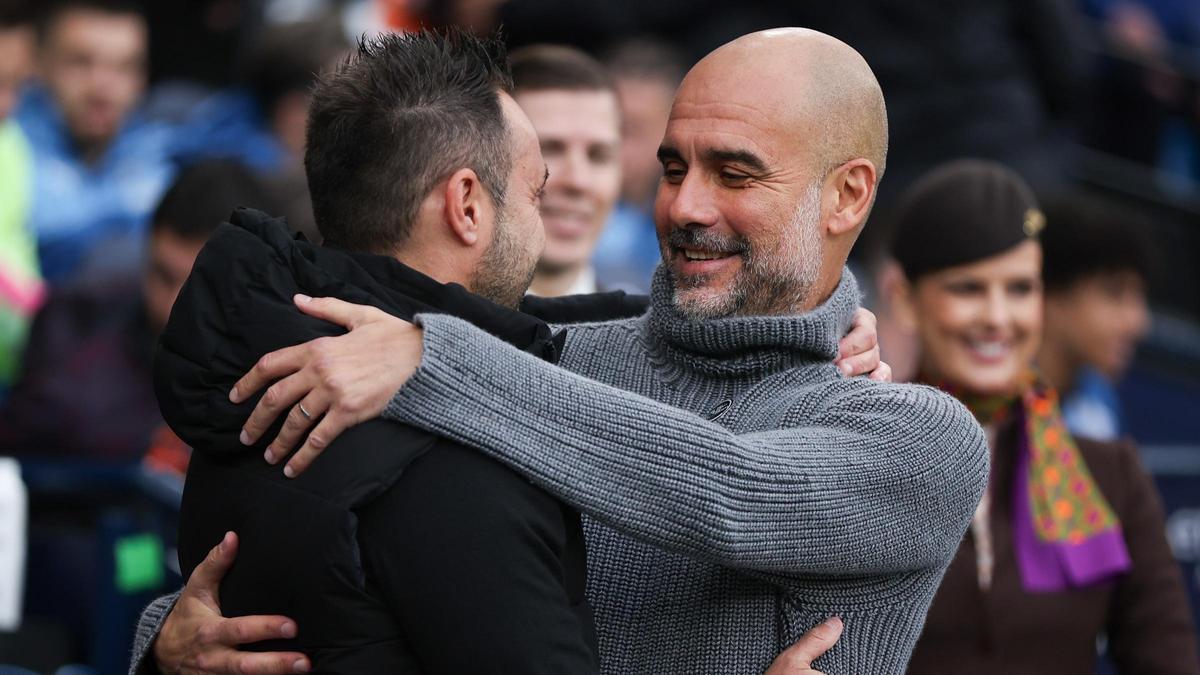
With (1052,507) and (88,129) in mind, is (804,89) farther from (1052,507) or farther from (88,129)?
(88,129)

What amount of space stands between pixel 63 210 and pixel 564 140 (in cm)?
269

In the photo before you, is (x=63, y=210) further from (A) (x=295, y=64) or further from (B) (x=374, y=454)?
(B) (x=374, y=454)

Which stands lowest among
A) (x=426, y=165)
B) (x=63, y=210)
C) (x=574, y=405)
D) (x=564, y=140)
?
(x=63, y=210)

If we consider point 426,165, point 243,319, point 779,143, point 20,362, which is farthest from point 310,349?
point 20,362

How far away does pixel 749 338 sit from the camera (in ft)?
9.84

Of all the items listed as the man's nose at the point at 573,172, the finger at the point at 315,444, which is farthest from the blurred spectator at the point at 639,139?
the finger at the point at 315,444

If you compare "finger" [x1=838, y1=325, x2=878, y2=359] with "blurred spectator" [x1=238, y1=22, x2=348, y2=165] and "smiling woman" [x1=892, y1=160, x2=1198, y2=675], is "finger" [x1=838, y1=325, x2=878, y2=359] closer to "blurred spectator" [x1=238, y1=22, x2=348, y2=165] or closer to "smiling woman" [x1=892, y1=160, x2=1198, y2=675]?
"smiling woman" [x1=892, y1=160, x2=1198, y2=675]

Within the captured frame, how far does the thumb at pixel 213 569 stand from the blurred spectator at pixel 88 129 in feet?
13.2

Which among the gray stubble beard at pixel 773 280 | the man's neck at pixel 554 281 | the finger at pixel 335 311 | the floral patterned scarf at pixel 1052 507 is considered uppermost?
the finger at pixel 335 311

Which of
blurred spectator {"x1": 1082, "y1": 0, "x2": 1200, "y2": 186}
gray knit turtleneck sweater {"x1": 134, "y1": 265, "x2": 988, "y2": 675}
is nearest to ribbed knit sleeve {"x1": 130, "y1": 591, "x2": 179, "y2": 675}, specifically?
gray knit turtleneck sweater {"x1": 134, "y1": 265, "x2": 988, "y2": 675}

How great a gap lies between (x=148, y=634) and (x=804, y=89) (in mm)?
1525

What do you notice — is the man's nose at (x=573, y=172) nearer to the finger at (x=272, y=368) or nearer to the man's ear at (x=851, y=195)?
the man's ear at (x=851, y=195)

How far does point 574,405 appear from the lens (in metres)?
2.60

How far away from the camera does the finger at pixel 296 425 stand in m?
2.43
